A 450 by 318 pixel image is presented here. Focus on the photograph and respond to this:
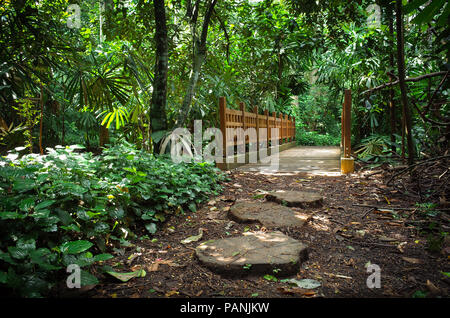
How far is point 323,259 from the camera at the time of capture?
2.14 meters

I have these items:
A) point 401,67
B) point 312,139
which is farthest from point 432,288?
point 312,139

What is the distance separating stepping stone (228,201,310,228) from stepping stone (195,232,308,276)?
324 millimetres

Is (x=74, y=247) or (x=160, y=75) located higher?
(x=160, y=75)

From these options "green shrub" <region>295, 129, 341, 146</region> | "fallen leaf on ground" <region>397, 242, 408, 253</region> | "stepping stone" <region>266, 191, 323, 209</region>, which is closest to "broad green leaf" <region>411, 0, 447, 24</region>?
"fallen leaf on ground" <region>397, 242, 408, 253</region>

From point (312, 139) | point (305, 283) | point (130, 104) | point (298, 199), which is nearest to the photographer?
point (305, 283)

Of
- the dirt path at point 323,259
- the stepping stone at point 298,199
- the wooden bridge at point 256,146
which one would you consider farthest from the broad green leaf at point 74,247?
the wooden bridge at point 256,146

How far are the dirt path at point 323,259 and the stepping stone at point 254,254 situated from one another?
55 millimetres

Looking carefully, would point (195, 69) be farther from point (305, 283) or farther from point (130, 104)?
point (305, 283)

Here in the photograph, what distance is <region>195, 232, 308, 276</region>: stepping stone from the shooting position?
1885 mm

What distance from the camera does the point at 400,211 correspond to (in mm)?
3061

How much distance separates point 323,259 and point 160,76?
3591 millimetres

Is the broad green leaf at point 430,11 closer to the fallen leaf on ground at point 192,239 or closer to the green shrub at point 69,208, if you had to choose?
the fallen leaf on ground at point 192,239

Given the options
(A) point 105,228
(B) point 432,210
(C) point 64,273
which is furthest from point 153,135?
(B) point 432,210
